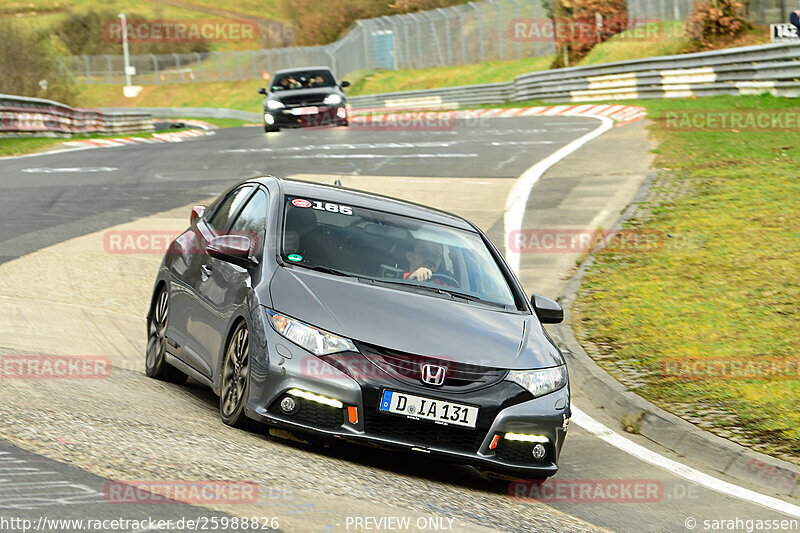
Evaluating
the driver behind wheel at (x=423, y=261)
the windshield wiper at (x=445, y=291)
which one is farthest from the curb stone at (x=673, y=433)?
the driver behind wheel at (x=423, y=261)

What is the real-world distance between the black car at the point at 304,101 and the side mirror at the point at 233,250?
79.2 feet

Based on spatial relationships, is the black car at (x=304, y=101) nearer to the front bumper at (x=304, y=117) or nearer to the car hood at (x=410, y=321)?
the front bumper at (x=304, y=117)

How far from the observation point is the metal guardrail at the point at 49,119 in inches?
1204

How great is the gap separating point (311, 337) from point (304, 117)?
83.0 ft

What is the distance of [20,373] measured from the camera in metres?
7.25

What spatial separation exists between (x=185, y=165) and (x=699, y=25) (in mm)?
23007

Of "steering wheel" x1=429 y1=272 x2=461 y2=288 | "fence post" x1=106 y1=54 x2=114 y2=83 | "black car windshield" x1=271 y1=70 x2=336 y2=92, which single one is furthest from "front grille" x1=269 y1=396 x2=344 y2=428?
"fence post" x1=106 y1=54 x2=114 y2=83

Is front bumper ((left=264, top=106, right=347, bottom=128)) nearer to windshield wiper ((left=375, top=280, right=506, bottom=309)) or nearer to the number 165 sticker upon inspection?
the number 165 sticker

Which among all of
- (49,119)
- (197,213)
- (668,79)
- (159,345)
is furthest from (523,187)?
(49,119)

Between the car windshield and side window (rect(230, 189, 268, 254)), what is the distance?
16cm

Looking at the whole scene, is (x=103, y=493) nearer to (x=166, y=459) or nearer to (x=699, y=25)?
(x=166, y=459)

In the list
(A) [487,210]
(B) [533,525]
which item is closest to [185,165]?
(A) [487,210]

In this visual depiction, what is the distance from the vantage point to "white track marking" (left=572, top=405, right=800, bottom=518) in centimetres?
675

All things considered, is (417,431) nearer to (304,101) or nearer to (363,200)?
(363,200)
